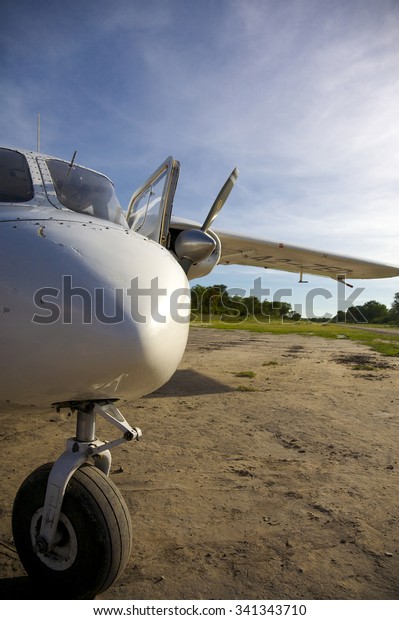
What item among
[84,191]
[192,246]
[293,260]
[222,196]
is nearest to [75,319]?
[84,191]

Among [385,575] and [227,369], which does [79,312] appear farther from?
[227,369]

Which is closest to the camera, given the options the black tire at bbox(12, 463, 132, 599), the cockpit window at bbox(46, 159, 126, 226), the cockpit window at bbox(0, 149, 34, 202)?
the black tire at bbox(12, 463, 132, 599)

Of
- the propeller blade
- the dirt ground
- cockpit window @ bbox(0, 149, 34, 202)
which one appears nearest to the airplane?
cockpit window @ bbox(0, 149, 34, 202)

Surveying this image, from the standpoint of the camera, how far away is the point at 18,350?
2.17 metres

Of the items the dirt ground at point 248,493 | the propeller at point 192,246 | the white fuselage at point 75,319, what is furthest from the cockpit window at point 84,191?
the dirt ground at point 248,493

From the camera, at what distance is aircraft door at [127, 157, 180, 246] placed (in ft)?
14.7

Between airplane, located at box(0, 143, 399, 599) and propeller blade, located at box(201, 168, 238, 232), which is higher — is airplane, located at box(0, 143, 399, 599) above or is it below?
below

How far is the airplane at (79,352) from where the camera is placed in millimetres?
2193

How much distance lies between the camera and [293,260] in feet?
44.7

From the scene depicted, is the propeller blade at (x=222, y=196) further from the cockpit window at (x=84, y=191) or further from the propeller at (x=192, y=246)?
the cockpit window at (x=84, y=191)

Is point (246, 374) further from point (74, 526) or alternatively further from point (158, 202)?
point (74, 526)

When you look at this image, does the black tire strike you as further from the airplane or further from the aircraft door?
the aircraft door

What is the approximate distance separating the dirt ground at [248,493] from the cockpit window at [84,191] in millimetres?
2544

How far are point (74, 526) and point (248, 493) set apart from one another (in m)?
2.05
